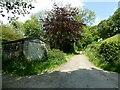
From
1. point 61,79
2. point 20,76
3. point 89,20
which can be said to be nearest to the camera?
point 61,79

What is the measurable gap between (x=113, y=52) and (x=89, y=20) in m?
41.5

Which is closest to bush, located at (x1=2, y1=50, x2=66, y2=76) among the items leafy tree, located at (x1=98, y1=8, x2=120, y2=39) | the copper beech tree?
the copper beech tree

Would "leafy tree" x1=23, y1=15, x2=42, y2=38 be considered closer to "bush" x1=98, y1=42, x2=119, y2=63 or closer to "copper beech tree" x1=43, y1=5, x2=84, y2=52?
"copper beech tree" x1=43, y1=5, x2=84, y2=52

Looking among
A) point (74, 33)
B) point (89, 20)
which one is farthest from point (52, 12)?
point (89, 20)

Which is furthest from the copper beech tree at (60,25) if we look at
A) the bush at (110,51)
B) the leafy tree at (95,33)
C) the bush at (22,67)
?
the leafy tree at (95,33)

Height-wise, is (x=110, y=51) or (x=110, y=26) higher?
(x=110, y=26)

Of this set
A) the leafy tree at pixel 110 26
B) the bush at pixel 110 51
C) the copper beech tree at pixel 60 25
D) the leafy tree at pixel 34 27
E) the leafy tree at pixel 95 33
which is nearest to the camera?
the bush at pixel 110 51

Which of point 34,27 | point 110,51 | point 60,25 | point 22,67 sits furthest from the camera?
point 34,27

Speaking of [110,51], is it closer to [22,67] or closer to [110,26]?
[22,67]

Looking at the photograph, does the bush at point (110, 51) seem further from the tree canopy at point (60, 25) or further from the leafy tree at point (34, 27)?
the leafy tree at point (34, 27)

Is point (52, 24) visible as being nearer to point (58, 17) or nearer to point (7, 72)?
point (58, 17)

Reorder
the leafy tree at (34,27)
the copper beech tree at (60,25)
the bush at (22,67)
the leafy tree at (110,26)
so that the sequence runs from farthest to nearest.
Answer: the leafy tree at (110,26), the leafy tree at (34,27), the copper beech tree at (60,25), the bush at (22,67)

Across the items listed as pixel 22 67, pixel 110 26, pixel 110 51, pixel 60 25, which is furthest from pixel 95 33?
pixel 22 67

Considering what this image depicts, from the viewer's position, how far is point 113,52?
1747 cm
